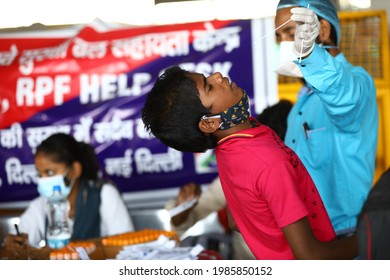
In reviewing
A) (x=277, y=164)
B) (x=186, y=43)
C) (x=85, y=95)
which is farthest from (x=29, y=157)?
(x=277, y=164)

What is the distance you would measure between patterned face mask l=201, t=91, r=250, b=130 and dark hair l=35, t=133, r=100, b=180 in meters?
1.43

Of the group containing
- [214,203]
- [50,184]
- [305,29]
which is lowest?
[214,203]

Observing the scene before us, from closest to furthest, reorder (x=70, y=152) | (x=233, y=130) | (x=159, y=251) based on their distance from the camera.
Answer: (x=233, y=130) → (x=159, y=251) → (x=70, y=152)

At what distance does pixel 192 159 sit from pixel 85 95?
2.05 feet

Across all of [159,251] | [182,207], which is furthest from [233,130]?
[182,207]

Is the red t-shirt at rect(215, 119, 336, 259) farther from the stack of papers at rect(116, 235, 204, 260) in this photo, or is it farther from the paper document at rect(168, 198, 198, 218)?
the paper document at rect(168, 198, 198, 218)

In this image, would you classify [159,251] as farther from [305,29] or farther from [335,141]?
[305,29]

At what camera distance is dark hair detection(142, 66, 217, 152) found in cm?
183

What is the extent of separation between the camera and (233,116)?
1.84 metres

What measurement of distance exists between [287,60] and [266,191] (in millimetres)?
502

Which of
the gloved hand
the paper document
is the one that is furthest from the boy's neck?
the paper document

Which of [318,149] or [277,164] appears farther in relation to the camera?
[318,149]

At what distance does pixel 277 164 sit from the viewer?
5.74 feet
